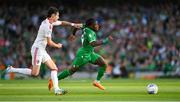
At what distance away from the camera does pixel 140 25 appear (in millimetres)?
40156

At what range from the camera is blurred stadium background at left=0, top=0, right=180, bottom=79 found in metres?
37.3

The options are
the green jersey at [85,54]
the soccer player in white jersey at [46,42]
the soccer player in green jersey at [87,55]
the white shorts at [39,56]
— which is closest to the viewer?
the soccer player in white jersey at [46,42]

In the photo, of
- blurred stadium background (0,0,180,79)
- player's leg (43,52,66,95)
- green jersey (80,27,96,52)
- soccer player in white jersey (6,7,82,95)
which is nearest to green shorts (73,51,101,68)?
green jersey (80,27,96,52)

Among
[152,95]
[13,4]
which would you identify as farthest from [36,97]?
[13,4]

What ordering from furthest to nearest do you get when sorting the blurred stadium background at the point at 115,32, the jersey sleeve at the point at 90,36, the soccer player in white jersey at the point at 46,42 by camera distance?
the blurred stadium background at the point at 115,32, the jersey sleeve at the point at 90,36, the soccer player in white jersey at the point at 46,42

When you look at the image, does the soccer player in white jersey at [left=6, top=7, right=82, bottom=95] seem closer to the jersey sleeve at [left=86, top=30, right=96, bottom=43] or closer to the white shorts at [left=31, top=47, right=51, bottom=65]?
the white shorts at [left=31, top=47, right=51, bottom=65]

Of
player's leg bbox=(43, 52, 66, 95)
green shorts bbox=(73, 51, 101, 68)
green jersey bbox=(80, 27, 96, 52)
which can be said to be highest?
green jersey bbox=(80, 27, 96, 52)

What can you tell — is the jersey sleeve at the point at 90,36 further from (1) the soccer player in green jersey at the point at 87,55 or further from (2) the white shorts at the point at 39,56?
(2) the white shorts at the point at 39,56

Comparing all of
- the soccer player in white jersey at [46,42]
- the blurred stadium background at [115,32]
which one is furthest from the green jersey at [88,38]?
the blurred stadium background at [115,32]

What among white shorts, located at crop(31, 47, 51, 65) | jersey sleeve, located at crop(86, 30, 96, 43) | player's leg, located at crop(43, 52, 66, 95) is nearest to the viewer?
player's leg, located at crop(43, 52, 66, 95)

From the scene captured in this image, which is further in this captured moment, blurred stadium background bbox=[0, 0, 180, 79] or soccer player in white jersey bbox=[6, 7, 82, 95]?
blurred stadium background bbox=[0, 0, 180, 79]

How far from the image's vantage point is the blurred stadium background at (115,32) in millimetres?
37281

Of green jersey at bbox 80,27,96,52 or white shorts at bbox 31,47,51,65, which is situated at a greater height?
green jersey at bbox 80,27,96,52

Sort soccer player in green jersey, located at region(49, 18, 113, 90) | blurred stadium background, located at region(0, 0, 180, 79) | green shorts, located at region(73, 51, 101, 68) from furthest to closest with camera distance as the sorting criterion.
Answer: blurred stadium background, located at region(0, 0, 180, 79)
green shorts, located at region(73, 51, 101, 68)
soccer player in green jersey, located at region(49, 18, 113, 90)
